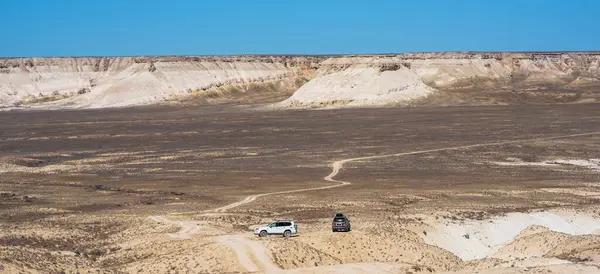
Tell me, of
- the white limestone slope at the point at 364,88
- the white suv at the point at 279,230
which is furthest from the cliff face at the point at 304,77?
the white suv at the point at 279,230

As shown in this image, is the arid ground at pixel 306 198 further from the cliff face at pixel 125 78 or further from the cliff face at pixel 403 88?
the cliff face at pixel 125 78

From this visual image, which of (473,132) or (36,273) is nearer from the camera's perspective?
(36,273)

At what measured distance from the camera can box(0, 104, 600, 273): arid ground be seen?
94.2 feet

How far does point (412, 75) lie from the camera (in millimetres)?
147000

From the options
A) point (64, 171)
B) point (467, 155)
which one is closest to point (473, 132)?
point (467, 155)

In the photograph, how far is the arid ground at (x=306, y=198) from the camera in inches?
1130

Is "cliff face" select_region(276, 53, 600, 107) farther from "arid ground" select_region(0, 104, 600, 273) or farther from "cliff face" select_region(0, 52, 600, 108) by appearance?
"arid ground" select_region(0, 104, 600, 273)

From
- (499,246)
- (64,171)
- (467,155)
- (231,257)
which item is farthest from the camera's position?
(467,155)

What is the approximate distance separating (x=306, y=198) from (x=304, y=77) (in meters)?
149

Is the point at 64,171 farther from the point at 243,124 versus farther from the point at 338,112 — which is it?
the point at 338,112

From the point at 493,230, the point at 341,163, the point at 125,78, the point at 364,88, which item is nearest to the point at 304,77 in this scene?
the point at 125,78

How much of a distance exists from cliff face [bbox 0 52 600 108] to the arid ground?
49181mm

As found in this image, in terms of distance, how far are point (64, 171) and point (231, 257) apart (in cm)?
3163

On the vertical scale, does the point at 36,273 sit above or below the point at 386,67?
below
